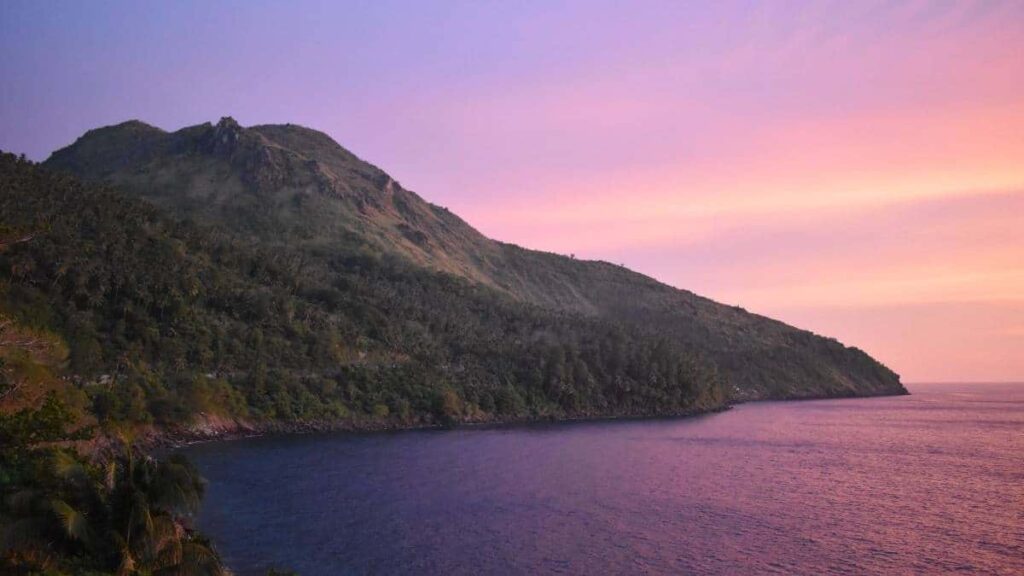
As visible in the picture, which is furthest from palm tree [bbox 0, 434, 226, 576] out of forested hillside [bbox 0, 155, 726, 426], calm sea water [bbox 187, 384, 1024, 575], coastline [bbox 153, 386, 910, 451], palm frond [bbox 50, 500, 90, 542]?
coastline [bbox 153, 386, 910, 451]

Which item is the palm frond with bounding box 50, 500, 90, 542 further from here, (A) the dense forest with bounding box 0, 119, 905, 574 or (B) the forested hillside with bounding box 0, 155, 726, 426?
(B) the forested hillside with bounding box 0, 155, 726, 426

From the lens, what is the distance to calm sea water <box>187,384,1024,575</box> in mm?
43594

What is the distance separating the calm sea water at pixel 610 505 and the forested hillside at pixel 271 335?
12795 millimetres

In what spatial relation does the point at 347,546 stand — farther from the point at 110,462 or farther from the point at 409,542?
the point at 110,462

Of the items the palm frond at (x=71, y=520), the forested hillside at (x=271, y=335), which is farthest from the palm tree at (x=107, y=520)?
the forested hillside at (x=271, y=335)

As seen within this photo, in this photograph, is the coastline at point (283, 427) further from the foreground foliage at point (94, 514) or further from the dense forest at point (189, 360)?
the foreground foliage at point (94, 514)

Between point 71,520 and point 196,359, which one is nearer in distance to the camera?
point 71,520

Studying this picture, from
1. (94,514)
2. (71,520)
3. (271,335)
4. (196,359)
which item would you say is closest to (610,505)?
(94,514)

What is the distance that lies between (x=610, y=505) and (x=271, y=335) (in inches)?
2908

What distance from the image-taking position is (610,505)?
196ft

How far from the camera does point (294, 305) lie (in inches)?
4852

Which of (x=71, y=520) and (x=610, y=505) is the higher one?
(x=71, y=520)

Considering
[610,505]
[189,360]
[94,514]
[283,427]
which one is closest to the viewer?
[94,514]

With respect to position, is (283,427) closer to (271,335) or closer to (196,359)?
(196,359)
